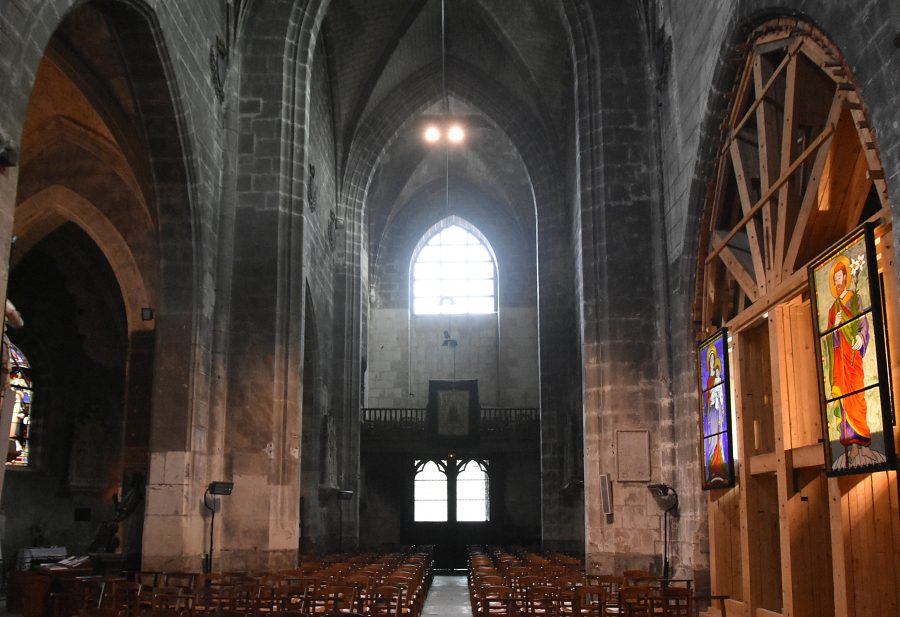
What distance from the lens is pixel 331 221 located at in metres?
25.4

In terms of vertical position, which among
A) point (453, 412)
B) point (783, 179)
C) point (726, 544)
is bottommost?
Answer: point (726, 544)

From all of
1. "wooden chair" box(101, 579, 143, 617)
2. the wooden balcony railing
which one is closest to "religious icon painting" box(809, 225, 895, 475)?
"wooden chair" box(101, 579, 143, 617)

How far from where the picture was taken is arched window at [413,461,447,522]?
1214 inches

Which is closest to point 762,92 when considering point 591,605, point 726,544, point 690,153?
point 690,153

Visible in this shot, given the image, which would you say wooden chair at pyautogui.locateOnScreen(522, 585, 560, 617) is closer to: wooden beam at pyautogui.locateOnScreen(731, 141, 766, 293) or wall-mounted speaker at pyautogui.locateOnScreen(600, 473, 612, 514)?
wooden beam at pyautogui.locateOnScreen(731, 141, 766, 293)

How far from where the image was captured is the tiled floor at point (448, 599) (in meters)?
15.5

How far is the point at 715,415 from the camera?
12.8 meters

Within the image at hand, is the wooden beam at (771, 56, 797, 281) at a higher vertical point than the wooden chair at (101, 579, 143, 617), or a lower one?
higher

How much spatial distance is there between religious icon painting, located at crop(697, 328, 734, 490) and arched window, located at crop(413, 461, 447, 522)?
59.5ft

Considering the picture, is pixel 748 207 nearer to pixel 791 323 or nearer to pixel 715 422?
pixel 791 323

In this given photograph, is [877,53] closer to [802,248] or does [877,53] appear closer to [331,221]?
[802,248]

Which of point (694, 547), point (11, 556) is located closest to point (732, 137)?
point (694, 547)

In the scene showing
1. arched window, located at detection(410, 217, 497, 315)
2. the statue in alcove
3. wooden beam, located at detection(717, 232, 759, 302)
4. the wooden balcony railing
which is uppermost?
arched window, located at detection(410, 217, 497, 315)

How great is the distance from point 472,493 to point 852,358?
23.8m
